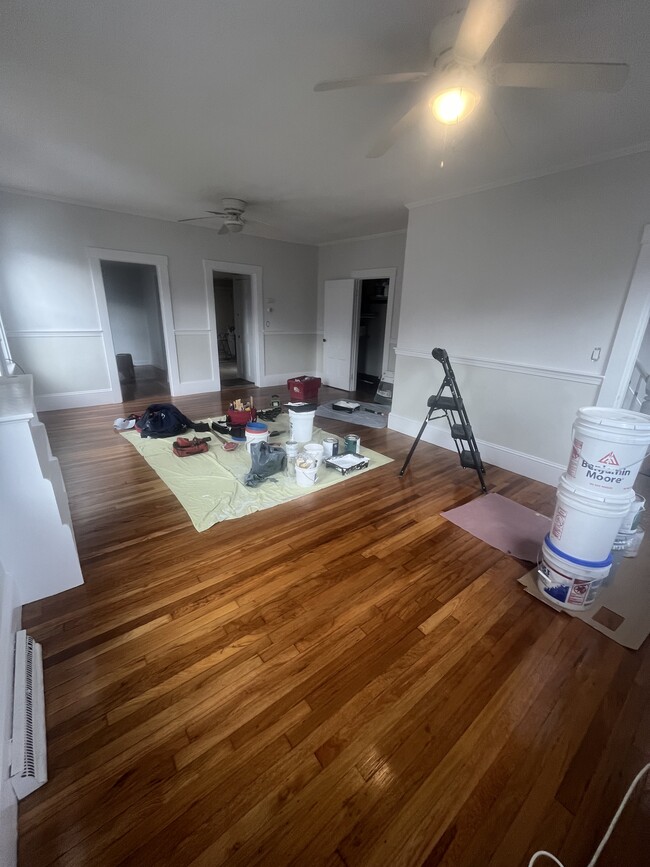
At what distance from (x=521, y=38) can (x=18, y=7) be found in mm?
2118

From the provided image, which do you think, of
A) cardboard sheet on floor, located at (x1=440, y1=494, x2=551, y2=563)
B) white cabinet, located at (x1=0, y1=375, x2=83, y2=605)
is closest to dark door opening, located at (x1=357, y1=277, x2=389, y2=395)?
cardboard sheet on floor, located at (x1=440, y1=494, x2=551, y2=563)

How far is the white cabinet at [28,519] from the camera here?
4.90ft

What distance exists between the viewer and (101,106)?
2.11m

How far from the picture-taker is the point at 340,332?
609 cm

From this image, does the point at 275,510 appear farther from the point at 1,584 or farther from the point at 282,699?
the point at 1,584

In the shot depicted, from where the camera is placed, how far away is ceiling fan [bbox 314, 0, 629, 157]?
117 centimetres

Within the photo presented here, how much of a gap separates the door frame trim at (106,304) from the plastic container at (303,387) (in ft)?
6.28

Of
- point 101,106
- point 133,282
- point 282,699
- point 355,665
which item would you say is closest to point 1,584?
point 282,699

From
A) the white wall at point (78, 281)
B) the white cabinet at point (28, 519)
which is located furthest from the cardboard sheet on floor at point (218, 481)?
the white wall at point (78, 281)

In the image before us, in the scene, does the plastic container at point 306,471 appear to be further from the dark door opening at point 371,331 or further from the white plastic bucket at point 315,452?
the dark door opening at point 371,331

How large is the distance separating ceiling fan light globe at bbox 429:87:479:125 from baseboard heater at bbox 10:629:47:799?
9.58 ft

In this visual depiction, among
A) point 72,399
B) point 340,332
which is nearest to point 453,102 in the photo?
point 340,332

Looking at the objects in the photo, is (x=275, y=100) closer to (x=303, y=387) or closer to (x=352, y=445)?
(x=352, y=445)

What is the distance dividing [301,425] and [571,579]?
2.45m
